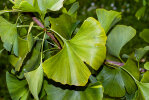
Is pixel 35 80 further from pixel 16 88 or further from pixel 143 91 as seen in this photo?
pixel 143 91

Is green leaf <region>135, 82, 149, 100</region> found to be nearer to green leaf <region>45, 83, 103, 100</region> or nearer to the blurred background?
green leaf <region>45, 83, 103, 100</region>

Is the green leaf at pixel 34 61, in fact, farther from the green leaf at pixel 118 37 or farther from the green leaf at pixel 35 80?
the green leaf at pixel 118 37

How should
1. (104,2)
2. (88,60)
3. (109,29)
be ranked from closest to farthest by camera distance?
1. (88,60)
2. (109,29)
3. (104,2)

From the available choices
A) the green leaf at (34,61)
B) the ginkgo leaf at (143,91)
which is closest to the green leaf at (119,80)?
the ginkgo leaf at (143,91)

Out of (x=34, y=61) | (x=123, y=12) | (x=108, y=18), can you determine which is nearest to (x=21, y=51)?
(x=34, y=61)

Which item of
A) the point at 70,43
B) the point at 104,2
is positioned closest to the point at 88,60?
the point at 70,43

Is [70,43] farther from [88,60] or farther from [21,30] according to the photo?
[21,30]
